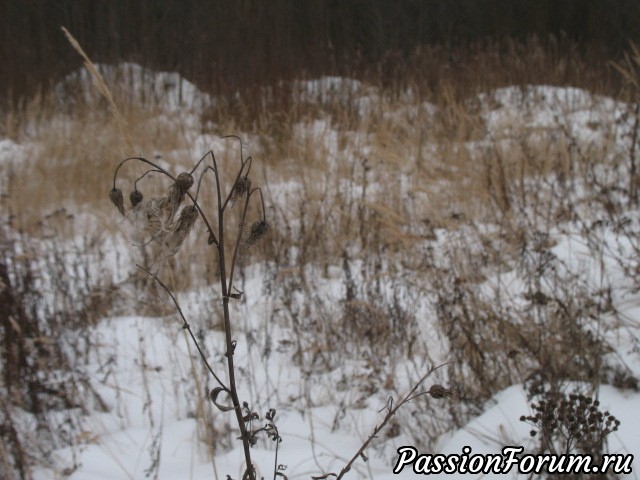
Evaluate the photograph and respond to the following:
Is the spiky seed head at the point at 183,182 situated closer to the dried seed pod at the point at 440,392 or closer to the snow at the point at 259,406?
the dried seed pod at the point at 440,392

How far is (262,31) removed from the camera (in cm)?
849

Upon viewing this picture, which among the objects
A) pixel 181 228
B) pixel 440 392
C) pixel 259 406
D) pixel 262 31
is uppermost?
pixel 262 31

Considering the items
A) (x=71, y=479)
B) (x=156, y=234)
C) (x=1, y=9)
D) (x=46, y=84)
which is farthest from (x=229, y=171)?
(x=1, y=9)

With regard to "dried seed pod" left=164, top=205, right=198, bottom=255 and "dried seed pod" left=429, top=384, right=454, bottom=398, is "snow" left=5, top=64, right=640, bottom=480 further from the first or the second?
"dried seed pod" left=164, top=205, right=198, bottom=255

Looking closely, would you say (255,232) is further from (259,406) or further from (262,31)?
(262,31)

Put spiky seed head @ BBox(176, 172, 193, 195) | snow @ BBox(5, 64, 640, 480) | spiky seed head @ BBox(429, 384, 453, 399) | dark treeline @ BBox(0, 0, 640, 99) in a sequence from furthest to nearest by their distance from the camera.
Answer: dark treeline @ BBox(0, 0, 640, 99)
snow @ BBox(5, 64, 640, 480)
spiky seed head @ BBox(429, 384, 453, 399)
spiky seed head @ BBox(176, 172, 193, 195)

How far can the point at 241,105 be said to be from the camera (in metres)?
6.34

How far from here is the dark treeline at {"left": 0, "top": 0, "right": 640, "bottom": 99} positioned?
24.9ft

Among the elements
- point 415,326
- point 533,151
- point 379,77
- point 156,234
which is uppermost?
point 379,77

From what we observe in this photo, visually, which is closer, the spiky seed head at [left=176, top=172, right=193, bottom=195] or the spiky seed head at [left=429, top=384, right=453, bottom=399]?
the spiky seed head at [left=176, top=172, right=193, bottom=195]

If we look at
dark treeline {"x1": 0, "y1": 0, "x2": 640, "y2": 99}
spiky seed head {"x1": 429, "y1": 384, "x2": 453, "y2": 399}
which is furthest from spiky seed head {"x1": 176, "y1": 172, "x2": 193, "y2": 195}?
dark treeline {"x1": 0, "y1": 0, "x2": 640, "y2": 99}

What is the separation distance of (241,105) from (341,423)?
16.0ft

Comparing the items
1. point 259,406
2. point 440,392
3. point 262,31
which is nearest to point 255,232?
point 440,392

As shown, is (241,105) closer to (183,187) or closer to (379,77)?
(379,77)
